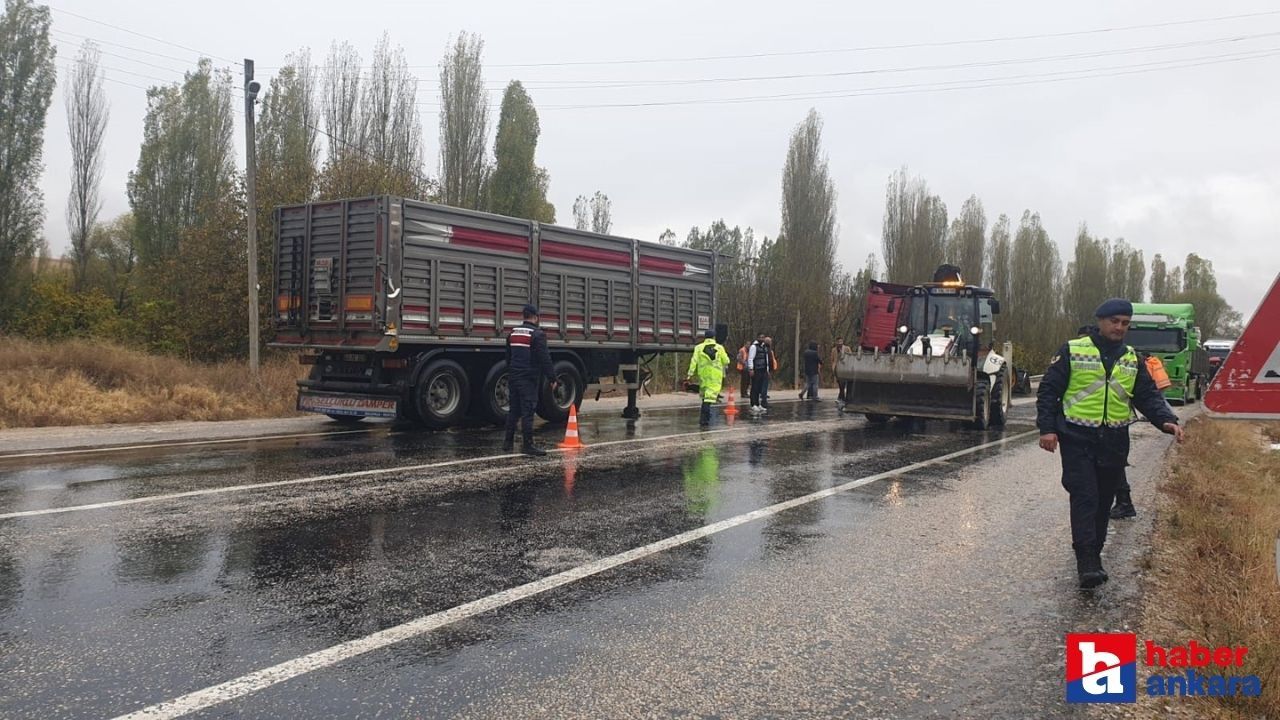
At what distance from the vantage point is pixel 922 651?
3969 millimetres

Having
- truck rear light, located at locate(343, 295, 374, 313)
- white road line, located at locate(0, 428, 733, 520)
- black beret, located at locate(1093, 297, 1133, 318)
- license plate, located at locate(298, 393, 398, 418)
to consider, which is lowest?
white road line, located at locate(0, 428, 733, 520)

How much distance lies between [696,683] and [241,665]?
184cm

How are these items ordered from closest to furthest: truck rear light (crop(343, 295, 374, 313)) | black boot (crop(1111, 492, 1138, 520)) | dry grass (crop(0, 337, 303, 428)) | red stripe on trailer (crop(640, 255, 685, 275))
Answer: black boot (crop(1111, 492, 1138, 520))
truck rear light (crop(343, 295, 374, 313))
dry grass (crop(0, 337, 303, 428))
red stripe on trailer (crop(640, 255, 685, 275))

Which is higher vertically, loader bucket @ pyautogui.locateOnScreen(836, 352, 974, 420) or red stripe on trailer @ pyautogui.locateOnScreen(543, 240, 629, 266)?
red stripe on trailer @ pyautogui.locateOnScreen(543, 240, 629, 266)

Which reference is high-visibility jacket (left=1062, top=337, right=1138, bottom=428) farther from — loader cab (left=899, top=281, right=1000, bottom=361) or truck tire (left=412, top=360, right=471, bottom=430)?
loader cab (left=899, top=281, right=1000, bottom=361)

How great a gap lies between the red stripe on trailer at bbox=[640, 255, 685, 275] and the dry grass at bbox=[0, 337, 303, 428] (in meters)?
6.75

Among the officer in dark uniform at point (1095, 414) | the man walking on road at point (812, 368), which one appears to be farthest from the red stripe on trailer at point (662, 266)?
the officer in dark uniform at point (1095, 414)

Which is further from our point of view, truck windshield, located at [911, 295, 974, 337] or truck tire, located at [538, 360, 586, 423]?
truck windshield, located at [911, 295, 974, 337]

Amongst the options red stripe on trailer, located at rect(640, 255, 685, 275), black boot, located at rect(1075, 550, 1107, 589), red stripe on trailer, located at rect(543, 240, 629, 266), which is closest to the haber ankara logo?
black boot, located at rect(1075, 550, 1107, 589)

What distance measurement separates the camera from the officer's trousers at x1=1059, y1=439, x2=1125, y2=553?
5.22 meters

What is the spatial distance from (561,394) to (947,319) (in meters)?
7.06

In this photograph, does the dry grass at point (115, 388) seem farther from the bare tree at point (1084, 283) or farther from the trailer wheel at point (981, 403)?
the bare tree at point (1084, 283)

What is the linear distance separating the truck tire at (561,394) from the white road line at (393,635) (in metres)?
7.87

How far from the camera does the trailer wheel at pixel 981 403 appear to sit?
14.5m
